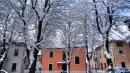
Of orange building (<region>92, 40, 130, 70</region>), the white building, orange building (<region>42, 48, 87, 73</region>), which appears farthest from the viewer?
orange building (<region>42, 48, 87, 73</region>)

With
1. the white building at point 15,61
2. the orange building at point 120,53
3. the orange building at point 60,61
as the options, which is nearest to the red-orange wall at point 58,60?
the orange building at point 60,61

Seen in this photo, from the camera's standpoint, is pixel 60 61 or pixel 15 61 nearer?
pixel 15 61

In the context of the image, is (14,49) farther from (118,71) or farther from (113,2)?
(113,2)

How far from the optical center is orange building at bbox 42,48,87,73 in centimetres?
3916

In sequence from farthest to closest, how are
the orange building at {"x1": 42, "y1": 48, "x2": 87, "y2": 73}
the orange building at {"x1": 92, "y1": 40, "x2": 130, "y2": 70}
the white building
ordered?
the orange building at {"x1": 42, "y1": 48, "x2": 87, "y2": 73} < the orange building at {"x1": 92, "y1": 40, "x2": 130, "y2": 70} < the white building

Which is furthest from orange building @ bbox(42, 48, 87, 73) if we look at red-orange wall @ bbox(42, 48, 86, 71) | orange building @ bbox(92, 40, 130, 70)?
orange building @ bbox(92, 40, 130, 70)

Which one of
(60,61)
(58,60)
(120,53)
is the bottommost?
(60,61)

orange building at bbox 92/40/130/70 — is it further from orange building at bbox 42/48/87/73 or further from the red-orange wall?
orange building at bbox 42/48/87/73

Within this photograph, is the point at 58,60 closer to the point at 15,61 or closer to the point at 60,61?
the point at 60,61

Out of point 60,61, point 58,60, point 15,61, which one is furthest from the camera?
point 58,60

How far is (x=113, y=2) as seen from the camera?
1558 centimetres

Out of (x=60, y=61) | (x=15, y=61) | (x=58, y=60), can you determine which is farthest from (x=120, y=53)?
(x=15, y=61)

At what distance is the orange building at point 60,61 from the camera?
3916 cm

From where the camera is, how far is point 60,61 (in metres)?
39.6
